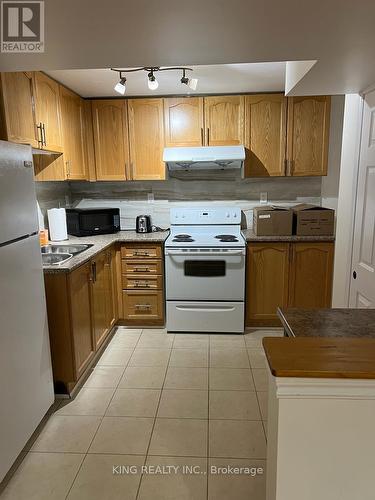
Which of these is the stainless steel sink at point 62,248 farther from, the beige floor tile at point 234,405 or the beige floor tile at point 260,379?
the beige floor tile at point 260,379

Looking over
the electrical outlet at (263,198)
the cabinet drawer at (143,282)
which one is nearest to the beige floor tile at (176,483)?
the cabinet drawer at (143,282)

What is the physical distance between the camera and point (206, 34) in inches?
50.1

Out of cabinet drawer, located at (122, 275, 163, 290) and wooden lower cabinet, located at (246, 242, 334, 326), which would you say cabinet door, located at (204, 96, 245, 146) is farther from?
cabinet drawer, located at (122, 275, 163, 290)

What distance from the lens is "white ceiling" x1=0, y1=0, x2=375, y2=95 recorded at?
1.07 m

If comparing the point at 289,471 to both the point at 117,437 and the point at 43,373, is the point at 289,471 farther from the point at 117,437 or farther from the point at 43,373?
the point at 43,373

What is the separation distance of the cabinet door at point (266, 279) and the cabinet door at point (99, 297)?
133cm

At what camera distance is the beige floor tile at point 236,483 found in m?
1.65

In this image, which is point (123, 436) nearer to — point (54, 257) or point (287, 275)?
point (54, 257)

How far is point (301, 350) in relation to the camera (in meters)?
0.97

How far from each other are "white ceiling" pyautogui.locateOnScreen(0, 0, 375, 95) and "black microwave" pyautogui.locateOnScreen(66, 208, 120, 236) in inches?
75.5

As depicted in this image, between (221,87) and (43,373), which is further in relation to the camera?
(221,87)

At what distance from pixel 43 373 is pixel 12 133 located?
56.9 inches

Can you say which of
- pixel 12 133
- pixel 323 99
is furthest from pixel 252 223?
pixel 12 133

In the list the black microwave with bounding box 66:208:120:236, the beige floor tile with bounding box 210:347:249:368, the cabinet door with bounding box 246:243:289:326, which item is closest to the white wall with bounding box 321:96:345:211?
the cabinet door with bounding box 246:243:289:326
